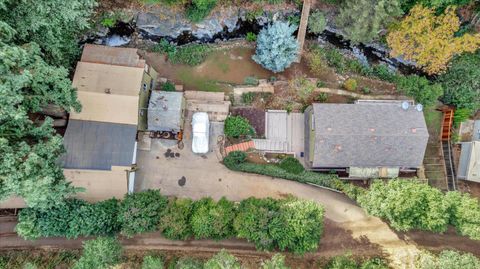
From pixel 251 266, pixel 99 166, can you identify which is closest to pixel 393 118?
pixel 251 266

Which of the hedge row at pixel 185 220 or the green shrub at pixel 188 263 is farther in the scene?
the hedge row at pixel 185 220

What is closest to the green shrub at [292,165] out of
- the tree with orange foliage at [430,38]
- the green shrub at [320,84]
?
the green shrub at [320,84]

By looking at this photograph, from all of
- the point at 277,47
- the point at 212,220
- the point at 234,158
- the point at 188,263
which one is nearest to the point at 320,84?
the point at 277,47

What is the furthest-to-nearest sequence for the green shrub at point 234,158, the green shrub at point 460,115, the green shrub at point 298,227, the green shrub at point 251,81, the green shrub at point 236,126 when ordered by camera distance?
1. the green shrub at point 251,81
2. the green shrub at point 460,115
3. the green shrub at point 236,126
4. the green shrub at point 234,158
5. the green shrub at point 298,227

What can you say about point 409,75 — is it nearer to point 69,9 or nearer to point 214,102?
point 214,102

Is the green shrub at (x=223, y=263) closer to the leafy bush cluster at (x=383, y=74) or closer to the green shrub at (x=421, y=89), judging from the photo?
the leafy bush cluster at (x=383, y=74)

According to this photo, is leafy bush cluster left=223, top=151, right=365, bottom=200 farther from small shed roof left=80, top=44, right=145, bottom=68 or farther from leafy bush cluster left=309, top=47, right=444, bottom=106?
small shed roof left=80, top=44, right=145, bottom=68

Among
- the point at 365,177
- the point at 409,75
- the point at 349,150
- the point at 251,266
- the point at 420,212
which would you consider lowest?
the point at 251,266
